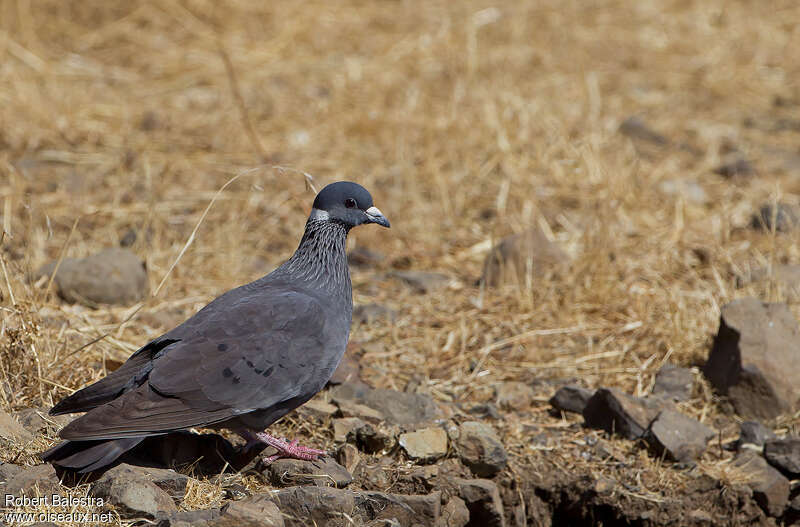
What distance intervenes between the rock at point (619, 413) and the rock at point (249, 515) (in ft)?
6.03

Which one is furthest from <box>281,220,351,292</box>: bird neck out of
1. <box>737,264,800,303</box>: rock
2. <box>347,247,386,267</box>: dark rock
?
<box>737,264,800,303</box>: rock

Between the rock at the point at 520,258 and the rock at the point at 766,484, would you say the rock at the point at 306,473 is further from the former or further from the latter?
the rock at the point at 520,258

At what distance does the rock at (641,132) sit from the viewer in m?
7.70

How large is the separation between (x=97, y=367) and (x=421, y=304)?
74.6 inches

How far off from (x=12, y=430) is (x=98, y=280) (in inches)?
64.5

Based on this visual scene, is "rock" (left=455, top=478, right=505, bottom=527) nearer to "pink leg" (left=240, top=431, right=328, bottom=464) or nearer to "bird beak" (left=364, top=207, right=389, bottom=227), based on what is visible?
"pink leg" (left=240, top=431, right=328, bottom=464)

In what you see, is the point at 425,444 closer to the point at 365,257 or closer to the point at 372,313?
the point at 372,313

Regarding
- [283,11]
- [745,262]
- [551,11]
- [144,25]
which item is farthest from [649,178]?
[144,25]

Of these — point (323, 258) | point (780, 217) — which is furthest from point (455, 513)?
point (780, 217)

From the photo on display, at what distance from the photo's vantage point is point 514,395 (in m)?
4.74

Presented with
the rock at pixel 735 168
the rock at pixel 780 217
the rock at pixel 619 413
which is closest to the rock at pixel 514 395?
the rock at pixel 619 413

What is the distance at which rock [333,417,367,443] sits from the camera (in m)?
4.06

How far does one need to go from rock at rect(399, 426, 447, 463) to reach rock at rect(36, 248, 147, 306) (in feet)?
6.22

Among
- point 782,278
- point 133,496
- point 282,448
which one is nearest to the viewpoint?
point 133,496
